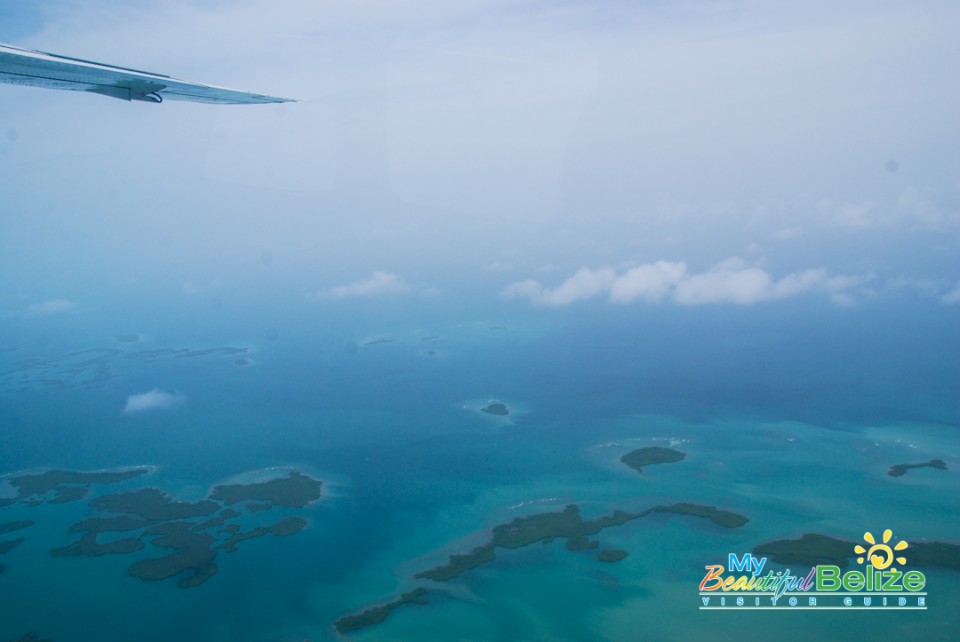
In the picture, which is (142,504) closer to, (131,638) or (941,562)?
(131,638)

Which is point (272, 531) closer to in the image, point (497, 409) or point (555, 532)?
point (555, 532)

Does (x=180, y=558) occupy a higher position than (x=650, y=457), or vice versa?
(x=650, y=457)

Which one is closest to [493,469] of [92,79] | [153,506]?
[153,506]

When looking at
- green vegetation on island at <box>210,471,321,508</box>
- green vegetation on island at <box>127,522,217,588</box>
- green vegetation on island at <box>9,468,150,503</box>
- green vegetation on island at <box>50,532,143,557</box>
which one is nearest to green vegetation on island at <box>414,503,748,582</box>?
green vegetation on island at <box>127,522,217,588</box>

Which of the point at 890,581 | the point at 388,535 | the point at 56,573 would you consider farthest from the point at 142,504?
the point at 890,581

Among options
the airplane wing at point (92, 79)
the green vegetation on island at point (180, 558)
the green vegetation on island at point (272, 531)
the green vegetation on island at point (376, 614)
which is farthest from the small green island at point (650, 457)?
the airplane wing at point (92, 79)

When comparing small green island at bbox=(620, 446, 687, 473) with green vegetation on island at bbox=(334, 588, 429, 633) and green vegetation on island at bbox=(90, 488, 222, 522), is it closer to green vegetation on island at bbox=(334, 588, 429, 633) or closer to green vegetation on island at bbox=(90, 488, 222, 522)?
green vegetation on island at bbox=(334, 588, 429, 633)

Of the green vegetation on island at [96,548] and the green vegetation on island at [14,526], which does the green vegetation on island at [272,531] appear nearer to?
the green vegetation on island at [96,548]
